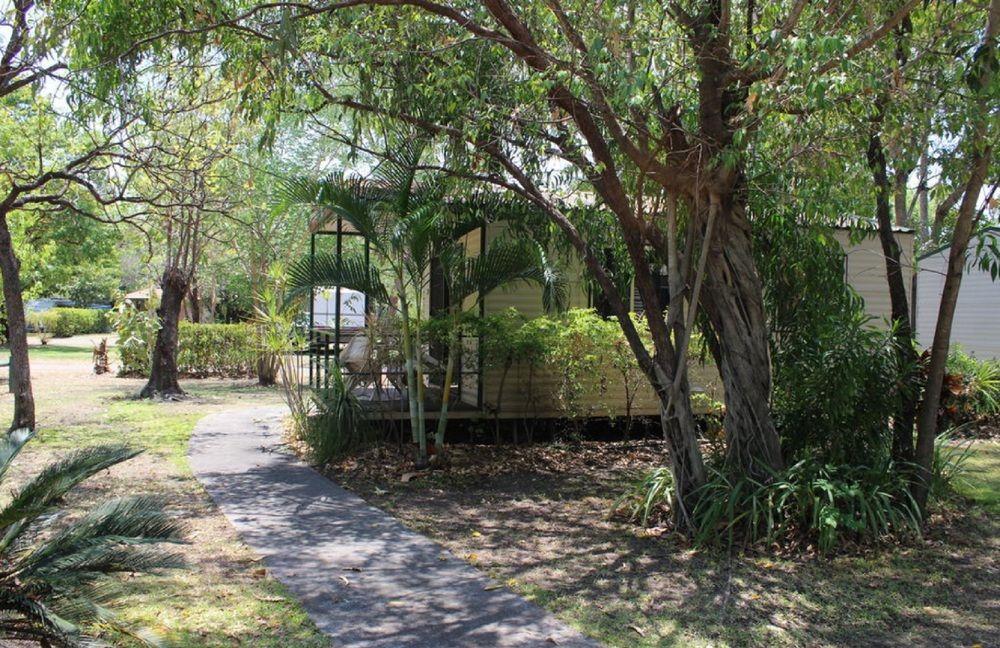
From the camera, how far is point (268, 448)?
10.9 metres

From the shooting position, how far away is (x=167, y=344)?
54.2 ft

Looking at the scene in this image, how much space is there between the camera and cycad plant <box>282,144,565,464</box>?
903 cm

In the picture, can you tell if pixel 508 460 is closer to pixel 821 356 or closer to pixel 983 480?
pixel 821 356

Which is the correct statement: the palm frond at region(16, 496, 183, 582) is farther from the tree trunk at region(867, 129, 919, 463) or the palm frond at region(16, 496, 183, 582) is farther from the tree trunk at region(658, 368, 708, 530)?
the tree trunk at region(867, 129, 919, 463)

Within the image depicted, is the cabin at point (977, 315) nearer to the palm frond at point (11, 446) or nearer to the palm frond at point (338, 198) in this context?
the palm frond at point (338, 198)

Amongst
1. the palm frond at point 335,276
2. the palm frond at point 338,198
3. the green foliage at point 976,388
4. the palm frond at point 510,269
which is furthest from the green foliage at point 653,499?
the green foliage at point 976,388

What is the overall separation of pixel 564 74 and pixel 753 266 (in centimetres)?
230

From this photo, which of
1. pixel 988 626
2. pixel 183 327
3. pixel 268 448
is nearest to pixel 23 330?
pixel 268 448

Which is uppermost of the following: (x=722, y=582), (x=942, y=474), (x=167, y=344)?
(x=167, y=344)

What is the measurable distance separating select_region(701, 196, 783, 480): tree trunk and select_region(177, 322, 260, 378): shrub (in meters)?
16.9

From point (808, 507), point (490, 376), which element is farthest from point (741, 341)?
point (490, 376)

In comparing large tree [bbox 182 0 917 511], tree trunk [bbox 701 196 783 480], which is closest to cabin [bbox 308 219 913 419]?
large tree [bbox 182 0 917 511]

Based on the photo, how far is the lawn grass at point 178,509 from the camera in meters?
4.65

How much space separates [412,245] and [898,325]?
4.85 metres
